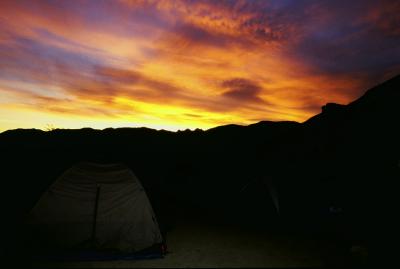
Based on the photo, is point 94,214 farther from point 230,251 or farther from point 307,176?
point 307,176

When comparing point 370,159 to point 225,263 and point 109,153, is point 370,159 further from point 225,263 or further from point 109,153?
point 109,153

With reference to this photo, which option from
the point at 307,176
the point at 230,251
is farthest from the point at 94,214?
the point at 307,176

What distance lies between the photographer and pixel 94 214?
8188 millimetres

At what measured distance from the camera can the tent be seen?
796cm

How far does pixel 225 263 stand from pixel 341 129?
6737 mm

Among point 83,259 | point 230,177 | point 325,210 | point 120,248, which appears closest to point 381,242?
point 325,210

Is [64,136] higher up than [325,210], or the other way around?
[64,136]

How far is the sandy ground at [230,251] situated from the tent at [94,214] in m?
0.65

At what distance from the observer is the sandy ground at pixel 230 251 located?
303 inches

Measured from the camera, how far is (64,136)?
A: 92.7 feet

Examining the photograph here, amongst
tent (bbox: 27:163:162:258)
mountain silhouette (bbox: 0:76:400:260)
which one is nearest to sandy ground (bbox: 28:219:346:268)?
tent (bbox: 27:163:162:258)

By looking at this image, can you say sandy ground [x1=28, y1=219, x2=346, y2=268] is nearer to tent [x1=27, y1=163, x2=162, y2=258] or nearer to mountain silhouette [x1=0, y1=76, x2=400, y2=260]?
tent [x1=27, y1=163, x2=162, y2=258]

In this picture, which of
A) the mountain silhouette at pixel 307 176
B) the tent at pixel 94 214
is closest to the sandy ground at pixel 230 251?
the tent at pixel 94 214

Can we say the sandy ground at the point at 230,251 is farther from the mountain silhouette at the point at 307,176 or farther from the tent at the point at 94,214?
the mountain silhouette at the point at 307,176
